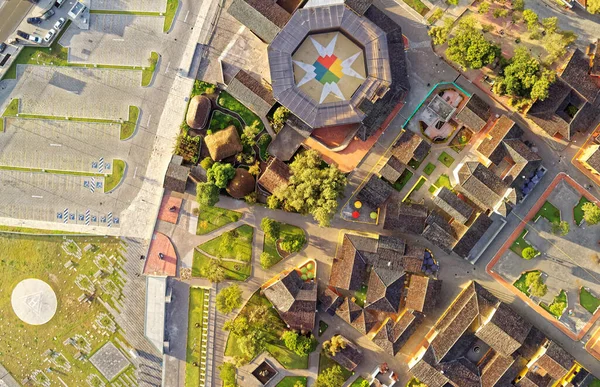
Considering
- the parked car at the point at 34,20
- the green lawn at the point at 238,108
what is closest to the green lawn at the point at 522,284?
the green lawn at the point at 238,108

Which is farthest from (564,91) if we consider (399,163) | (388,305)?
(388,305)

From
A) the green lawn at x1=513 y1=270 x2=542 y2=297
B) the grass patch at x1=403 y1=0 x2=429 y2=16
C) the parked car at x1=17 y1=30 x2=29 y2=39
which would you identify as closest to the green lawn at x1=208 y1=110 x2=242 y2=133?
the grass patch at x1=403 y1=0 x2=429 y2=16

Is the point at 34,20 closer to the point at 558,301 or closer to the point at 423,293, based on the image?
the point at 423,293

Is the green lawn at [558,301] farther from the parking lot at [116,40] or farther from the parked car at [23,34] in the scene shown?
the parked car at [23,34]

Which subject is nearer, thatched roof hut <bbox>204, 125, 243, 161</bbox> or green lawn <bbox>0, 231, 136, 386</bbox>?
thatched roof hut <bbox>204, 125, 243, 161</bbox>

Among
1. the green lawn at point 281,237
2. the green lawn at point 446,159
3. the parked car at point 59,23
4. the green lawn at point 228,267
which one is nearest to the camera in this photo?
the green lawn at point 446,159

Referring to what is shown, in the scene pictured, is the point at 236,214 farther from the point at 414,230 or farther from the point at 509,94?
the point at 509,94

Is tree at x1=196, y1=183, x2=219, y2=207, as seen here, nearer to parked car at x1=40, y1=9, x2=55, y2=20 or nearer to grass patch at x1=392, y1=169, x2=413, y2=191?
grass patch at x1=392, y1=169, x2=413, y2=191
